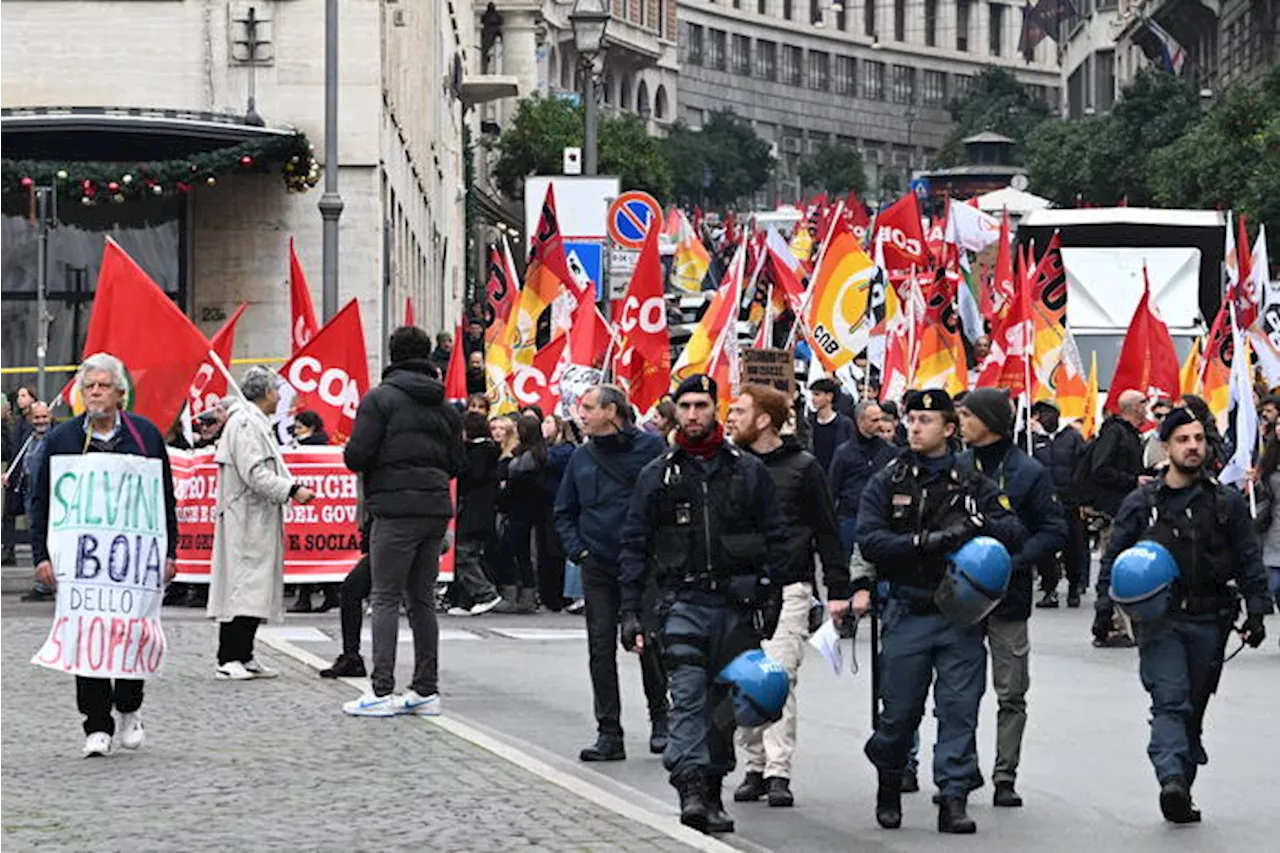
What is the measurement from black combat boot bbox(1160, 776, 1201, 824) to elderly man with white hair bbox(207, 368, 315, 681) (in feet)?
19.8

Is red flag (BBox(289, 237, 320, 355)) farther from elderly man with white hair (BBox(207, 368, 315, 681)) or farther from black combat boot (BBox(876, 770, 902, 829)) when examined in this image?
black combat boot (BBox(876, 770, 902, 829))

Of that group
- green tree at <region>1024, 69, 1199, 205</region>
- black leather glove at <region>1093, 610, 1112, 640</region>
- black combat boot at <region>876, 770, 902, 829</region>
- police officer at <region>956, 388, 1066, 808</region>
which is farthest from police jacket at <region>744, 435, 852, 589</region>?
green tree at <region>1024, 69, 1199, 205</region>

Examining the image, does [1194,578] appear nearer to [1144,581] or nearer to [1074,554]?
[1144,581]

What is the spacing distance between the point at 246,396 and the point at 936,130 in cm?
16358

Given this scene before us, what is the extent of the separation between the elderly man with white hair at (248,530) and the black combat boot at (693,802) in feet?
18.6

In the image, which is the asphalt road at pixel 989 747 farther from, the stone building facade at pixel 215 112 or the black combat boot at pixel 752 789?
the stone building facade at pixel 215 112

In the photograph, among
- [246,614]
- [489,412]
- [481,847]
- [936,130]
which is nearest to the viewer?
[481,847]

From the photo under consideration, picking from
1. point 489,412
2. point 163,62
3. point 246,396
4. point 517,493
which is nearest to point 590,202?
point 163,62

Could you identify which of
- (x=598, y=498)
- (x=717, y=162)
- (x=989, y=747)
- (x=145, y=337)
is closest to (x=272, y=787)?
(x=598, y=498)

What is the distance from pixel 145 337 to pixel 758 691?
30.5ft

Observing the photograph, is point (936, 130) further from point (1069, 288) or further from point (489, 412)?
point (489, 412)

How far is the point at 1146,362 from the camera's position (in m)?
27.0

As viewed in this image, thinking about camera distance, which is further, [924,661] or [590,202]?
[590,202]

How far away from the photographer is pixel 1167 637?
12125 millimetres
